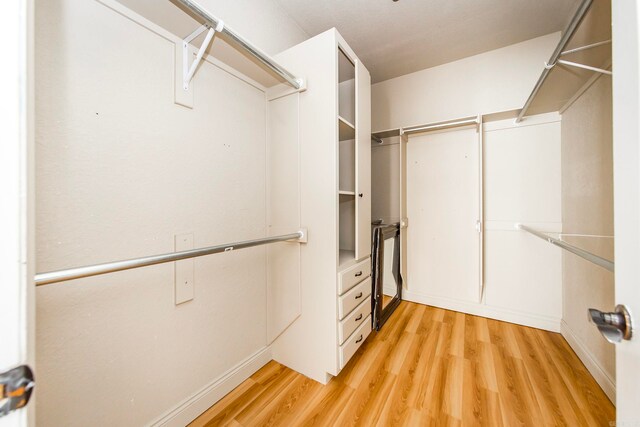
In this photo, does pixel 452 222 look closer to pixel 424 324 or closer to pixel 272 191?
pixel 424 324

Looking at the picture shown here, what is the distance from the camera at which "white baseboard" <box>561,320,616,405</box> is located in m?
1.32

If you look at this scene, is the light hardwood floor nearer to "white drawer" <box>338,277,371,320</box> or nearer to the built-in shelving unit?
"white drawer" <box>338,277,371,320</box>

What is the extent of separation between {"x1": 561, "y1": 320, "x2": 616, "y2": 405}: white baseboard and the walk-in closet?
0.06ft

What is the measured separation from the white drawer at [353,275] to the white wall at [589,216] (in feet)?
4.54

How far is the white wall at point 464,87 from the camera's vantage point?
2.10m

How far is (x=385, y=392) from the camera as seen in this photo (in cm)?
140

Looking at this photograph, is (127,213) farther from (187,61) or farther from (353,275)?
(353,275)

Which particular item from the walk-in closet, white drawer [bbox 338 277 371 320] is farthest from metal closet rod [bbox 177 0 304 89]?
white drawer [bbox 338 277 371 320]

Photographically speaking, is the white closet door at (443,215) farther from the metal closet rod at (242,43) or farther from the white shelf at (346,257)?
the metal closet rod at (242,43)

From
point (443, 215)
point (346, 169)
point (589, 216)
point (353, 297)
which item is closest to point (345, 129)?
point (346, 169)

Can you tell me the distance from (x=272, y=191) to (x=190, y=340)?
103 cm

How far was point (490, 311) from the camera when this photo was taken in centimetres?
229

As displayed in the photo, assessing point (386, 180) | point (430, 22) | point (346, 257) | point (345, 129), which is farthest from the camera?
point (386, 180)

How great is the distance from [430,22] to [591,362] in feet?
9.19
